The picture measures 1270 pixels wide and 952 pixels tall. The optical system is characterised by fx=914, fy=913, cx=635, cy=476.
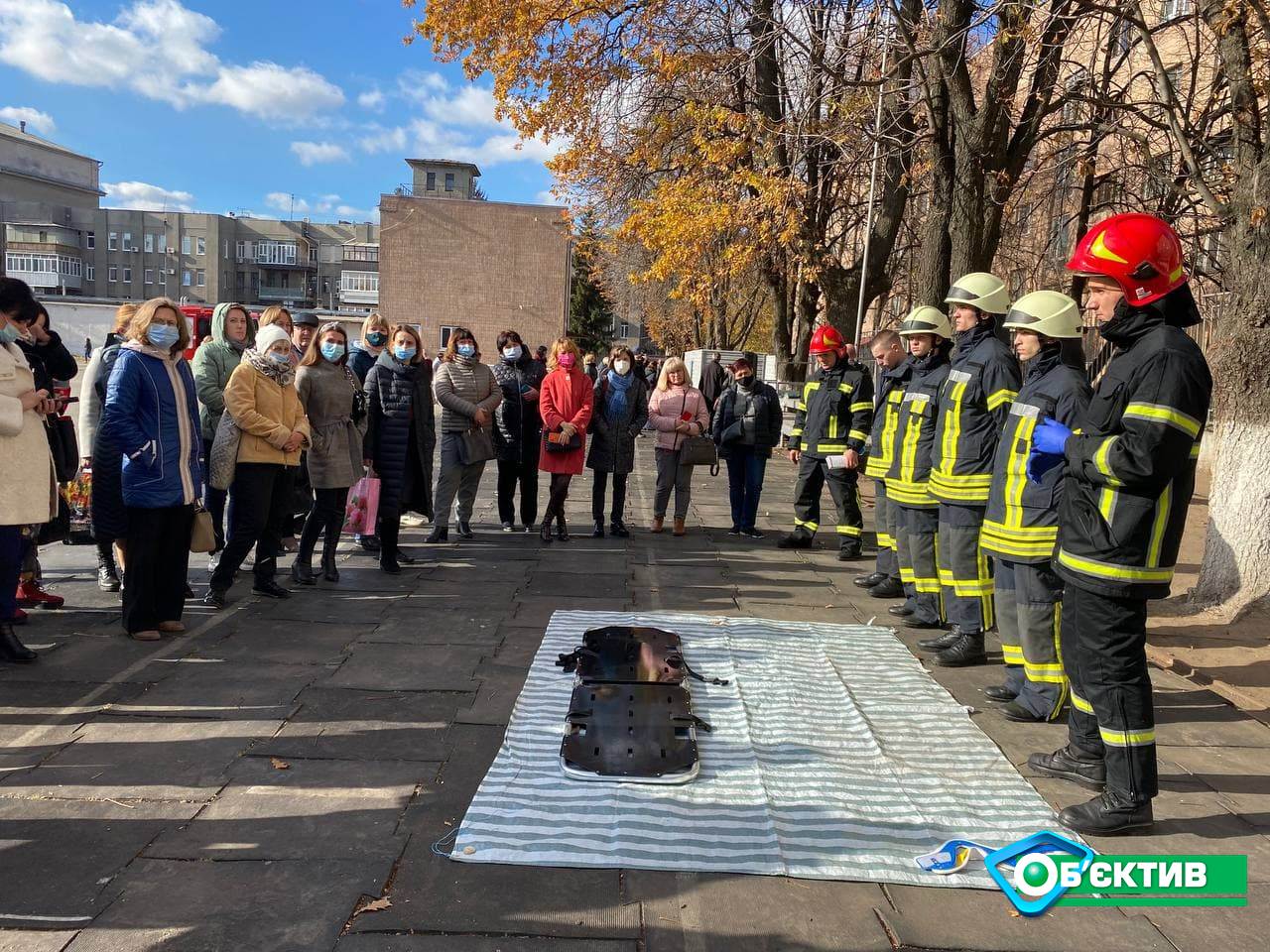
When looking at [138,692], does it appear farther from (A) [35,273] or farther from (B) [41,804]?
(A) [35,273]

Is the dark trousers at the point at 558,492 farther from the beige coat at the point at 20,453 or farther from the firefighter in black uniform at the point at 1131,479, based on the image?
the firefighter in black uniform at the point at 1131,479

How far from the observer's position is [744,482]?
33.3 ft

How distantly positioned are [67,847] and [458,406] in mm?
5823

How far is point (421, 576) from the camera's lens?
764 cm

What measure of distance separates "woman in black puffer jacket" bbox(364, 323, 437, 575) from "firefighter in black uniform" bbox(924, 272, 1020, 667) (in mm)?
4200

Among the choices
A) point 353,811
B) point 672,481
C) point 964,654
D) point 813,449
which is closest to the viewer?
point 353,811

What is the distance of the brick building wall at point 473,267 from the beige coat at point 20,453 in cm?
4153

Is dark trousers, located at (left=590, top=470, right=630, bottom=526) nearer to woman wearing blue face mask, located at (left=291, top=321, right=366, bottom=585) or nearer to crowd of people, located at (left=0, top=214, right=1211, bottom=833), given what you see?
crowd of people, located at (left=0, top=214, right=1211, bottom=833)

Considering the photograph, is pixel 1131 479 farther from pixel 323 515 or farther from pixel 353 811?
pixel 323 515

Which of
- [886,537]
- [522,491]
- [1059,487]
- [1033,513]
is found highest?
[1059,487]

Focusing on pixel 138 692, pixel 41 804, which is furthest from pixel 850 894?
pixel 138 692

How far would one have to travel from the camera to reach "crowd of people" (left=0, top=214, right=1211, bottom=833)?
3645 millimetres

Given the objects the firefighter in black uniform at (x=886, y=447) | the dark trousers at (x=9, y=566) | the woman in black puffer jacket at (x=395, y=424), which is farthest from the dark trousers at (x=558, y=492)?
the dark trousers at (x=9, y=566)

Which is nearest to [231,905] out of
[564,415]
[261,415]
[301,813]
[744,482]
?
[301,813]
